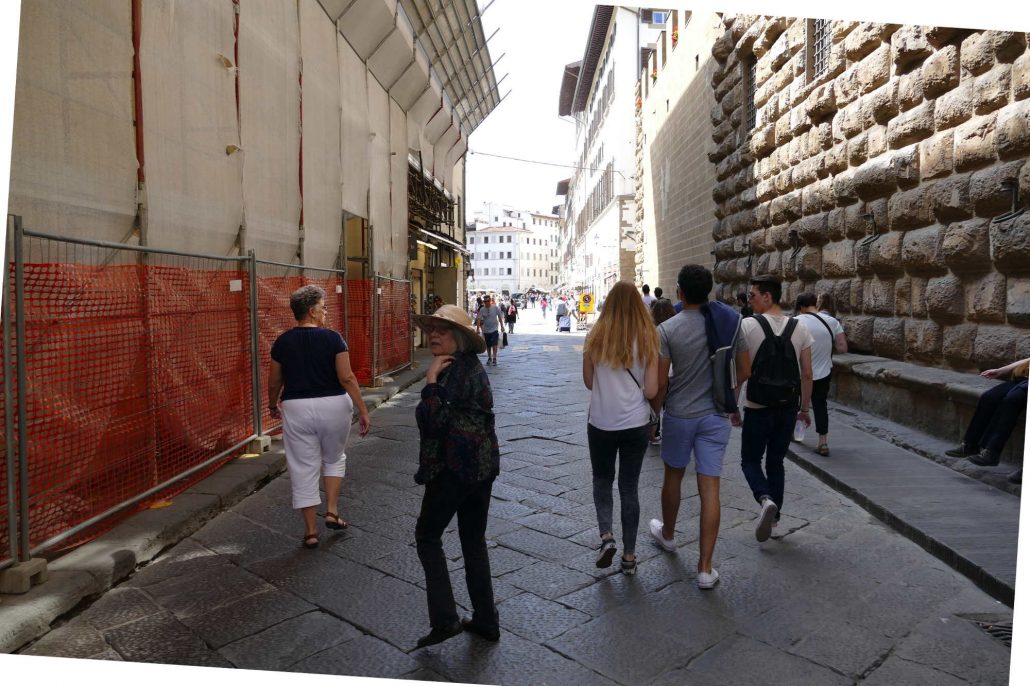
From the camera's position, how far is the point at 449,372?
332 centimetres

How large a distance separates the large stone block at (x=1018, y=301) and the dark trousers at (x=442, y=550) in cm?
A: 477

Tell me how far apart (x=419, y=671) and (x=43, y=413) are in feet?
7.98

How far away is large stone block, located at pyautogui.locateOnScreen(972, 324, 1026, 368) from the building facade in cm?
2548

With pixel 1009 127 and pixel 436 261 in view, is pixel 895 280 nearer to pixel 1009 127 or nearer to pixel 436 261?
pixel 1009 127

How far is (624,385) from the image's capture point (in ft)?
13.6

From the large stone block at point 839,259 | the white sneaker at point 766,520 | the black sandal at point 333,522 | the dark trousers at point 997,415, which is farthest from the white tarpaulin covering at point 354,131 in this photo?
the white sneaker at point 766,520

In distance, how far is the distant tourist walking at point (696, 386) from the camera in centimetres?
414

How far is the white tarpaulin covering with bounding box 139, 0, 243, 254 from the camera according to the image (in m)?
6.17

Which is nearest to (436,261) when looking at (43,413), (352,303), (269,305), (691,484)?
Answer: (352,303)

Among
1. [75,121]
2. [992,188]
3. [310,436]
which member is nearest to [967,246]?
[992,188]

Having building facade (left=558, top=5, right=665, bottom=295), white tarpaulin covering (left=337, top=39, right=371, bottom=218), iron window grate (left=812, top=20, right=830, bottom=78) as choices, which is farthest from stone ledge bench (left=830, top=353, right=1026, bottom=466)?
building facade (left=558, top=5, right=665, bottom=295)

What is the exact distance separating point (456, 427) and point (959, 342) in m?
5.51

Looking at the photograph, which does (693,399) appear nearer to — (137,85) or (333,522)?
(333,522)

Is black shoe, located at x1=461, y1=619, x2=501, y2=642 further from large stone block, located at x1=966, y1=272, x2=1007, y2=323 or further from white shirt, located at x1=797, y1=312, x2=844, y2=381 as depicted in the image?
large stone block, located at x1=966, y1=272, x2=1007, y2=323
